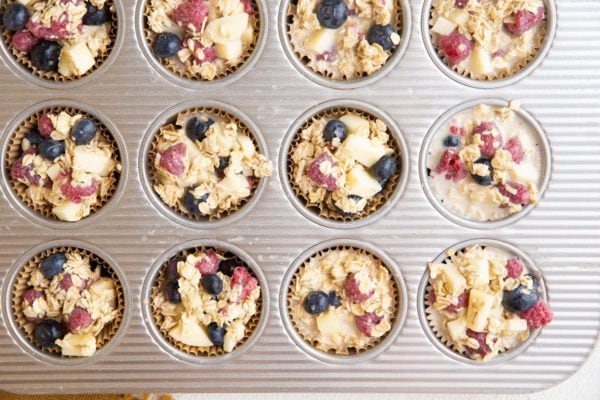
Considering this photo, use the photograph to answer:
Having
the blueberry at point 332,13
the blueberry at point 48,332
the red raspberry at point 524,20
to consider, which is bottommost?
the blueberry at point 48,332

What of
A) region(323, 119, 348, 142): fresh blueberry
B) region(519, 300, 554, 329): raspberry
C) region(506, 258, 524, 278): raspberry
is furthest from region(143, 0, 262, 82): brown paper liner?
region(519, 300, 554, 329): raspberry

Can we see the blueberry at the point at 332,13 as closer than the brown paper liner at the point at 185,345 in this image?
Yes

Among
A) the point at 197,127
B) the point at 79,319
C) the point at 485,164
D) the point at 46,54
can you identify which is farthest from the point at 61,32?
the point at 485,164

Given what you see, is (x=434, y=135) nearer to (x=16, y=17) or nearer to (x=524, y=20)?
(x=524, y=20)

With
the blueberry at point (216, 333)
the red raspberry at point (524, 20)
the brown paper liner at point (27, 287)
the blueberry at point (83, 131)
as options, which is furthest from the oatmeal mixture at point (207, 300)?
the red raspberry at point (524, 20)

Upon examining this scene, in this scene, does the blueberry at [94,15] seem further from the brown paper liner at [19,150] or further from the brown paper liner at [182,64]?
the brown paper liner at [19,150]

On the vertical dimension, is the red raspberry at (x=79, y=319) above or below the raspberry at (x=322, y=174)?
below
